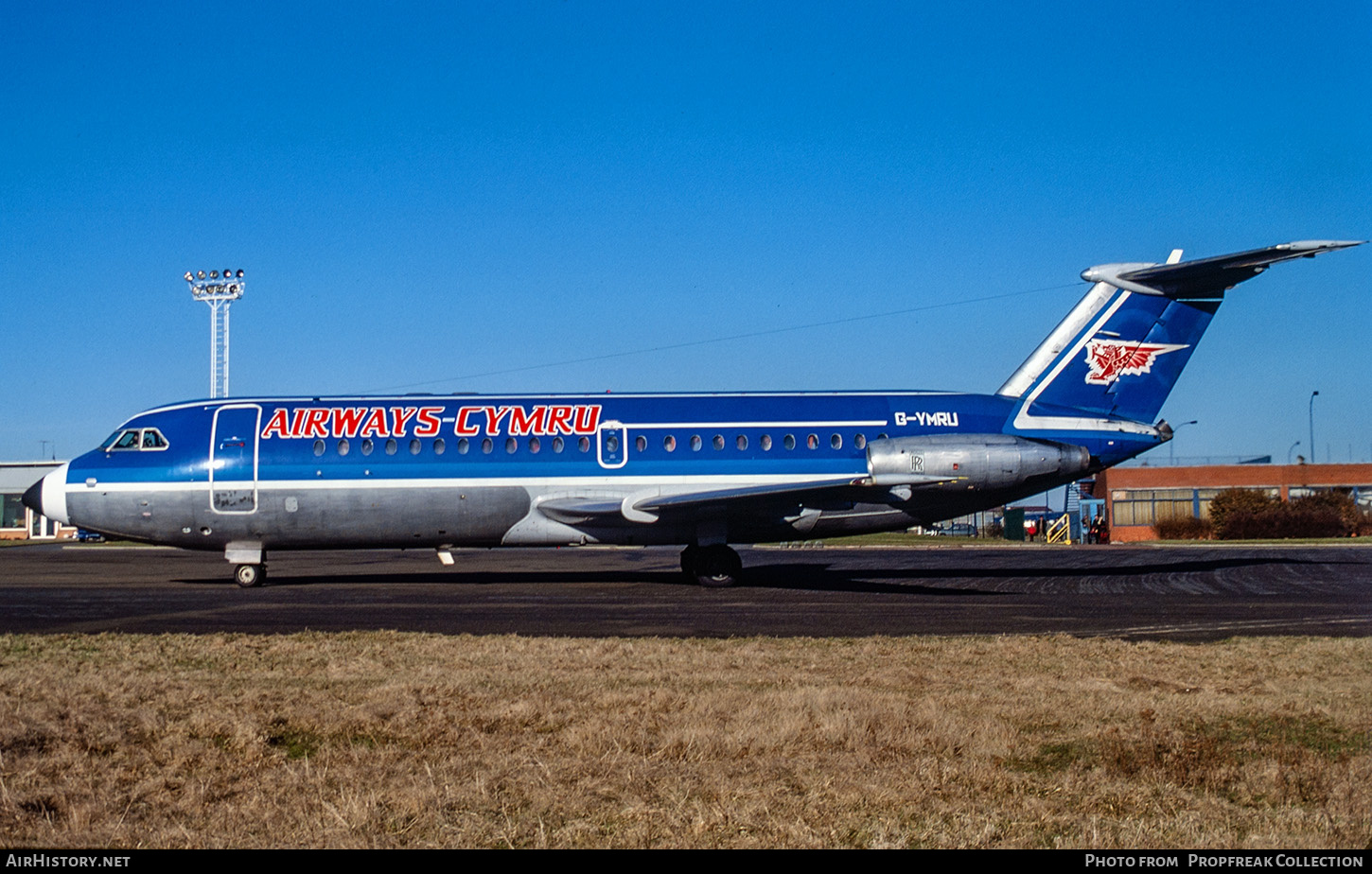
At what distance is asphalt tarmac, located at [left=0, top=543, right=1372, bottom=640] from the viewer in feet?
54.3

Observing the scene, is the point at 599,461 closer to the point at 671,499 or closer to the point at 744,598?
the point at 671,499

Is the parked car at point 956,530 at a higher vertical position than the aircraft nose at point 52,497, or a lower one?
lower

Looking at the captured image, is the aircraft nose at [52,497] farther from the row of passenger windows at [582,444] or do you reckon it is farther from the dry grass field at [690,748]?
the dry grass field at [690,748]

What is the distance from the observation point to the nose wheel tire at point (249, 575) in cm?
2500

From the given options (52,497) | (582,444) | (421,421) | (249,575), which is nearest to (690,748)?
(582,444)

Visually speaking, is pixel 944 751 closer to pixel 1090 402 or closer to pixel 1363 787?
pixel 1363 787

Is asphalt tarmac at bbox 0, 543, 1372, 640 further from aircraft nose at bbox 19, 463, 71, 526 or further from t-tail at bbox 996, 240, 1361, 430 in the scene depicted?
t-tail at bbox 996, 240, 1361, 430

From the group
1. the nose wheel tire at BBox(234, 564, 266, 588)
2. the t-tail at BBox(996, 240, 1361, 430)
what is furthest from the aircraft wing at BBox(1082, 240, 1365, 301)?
the nose wheel tire at BBox(234, 564, 266, 588)

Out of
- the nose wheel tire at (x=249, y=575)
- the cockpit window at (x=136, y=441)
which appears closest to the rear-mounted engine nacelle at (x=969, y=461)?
the nose wheel tire at (x=249, y=575)

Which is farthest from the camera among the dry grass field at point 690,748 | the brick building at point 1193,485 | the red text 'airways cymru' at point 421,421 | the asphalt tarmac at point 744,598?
the brick building at point 1193,485

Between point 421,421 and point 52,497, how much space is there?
330 inches

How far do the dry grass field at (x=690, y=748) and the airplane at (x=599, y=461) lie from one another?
1168 cm

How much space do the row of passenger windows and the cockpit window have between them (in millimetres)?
3619
